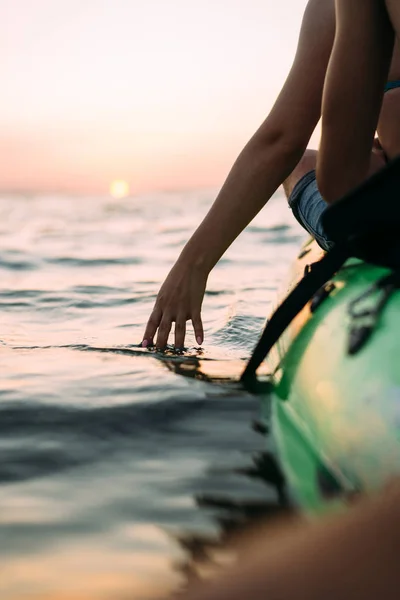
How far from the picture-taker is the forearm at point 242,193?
2.00 metres

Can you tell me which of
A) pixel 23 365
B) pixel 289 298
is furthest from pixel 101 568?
pixel 23 365

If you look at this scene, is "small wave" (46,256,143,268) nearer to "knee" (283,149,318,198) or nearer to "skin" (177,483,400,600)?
"knee" (283,149,318,198)

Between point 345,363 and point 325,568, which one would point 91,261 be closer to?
point 345,363

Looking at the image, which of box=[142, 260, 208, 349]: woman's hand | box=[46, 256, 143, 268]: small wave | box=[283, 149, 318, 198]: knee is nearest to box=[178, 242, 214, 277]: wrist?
box=[142, 260, 208, 349]: woman's hand

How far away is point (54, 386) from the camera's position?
206cm

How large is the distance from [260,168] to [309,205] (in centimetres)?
29

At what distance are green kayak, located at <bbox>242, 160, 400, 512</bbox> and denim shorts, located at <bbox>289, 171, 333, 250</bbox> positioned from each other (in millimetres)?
462

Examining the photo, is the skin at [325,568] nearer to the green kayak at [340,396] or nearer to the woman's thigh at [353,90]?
the green kayak at [340,396]

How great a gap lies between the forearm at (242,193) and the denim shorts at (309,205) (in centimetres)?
17

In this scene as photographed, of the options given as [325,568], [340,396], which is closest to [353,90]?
[340,396]

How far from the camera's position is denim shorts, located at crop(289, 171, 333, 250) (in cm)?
211

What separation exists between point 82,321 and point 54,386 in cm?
157

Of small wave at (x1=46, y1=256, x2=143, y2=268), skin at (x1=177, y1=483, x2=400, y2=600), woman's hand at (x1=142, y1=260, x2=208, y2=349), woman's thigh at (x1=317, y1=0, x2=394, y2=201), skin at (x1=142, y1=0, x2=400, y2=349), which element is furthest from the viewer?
small wave at (x1=46, y1=256, x2=143, y2=268)

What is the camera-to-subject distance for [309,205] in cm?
223
